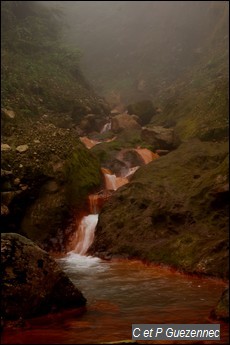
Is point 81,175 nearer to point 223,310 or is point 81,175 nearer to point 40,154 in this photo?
point 40,154

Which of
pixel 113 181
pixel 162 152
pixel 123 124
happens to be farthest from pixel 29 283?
pixel 123 124

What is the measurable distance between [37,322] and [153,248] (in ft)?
16.4

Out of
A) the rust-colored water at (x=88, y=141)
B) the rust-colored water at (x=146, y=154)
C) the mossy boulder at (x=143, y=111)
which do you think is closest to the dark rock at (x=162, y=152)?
the rust-colored water at (x=146, y=154)

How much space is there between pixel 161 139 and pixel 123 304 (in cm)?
1318

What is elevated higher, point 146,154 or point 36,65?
point 36,65

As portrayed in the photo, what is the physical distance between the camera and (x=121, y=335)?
14.3 feet

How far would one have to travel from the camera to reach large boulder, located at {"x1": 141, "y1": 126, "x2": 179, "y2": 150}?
18453 mm

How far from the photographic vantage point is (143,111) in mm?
25938

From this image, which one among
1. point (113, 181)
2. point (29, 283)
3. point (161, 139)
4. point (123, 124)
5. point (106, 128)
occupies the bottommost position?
point (29, 283)

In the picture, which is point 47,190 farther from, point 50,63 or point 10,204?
point 50,63

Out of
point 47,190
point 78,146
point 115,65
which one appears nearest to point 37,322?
point 47,190

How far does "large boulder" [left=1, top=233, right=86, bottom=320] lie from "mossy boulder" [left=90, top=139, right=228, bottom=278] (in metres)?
3.34

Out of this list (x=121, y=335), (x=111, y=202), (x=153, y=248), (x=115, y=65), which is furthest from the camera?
(x=115, y=65)

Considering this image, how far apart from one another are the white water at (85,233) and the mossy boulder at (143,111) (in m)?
13.7
